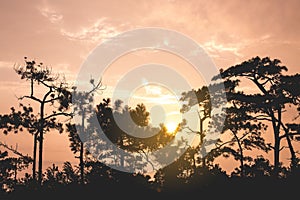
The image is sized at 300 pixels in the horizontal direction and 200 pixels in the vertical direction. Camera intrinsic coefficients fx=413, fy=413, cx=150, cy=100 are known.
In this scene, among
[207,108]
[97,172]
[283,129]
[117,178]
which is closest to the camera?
[117,178]

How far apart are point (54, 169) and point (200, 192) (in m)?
12.7

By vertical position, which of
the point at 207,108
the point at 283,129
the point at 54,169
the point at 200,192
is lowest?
the point at 200,192

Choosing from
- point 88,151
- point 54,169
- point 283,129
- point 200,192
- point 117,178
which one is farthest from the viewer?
point 88,151

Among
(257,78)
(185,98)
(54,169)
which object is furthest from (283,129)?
(54,169)

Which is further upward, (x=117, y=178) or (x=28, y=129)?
(x=28, y=129)

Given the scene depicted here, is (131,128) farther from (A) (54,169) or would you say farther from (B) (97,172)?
(B) (97,172)

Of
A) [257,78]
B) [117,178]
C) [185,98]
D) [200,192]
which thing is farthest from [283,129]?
[117,178]

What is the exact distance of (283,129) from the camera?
32.4 meters

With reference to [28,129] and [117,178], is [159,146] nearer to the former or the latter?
[28,129]

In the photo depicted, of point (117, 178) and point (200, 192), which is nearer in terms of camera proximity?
point (200, 192)

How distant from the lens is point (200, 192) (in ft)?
70.5

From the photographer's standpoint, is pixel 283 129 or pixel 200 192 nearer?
pixel 200 192

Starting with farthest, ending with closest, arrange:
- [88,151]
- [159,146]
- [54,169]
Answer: [159,146], [88,151], [54,169]

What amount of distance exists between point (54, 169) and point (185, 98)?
47.3 feet
